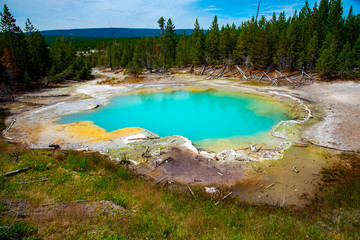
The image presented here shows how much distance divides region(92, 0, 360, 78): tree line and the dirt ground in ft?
21.5

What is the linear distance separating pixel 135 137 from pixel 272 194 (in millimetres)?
10162

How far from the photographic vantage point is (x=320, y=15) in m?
39.8

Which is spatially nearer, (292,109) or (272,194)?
(272,194)

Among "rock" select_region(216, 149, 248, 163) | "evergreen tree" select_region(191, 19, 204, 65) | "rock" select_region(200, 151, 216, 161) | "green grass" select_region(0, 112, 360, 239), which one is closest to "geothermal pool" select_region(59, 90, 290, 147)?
"rock" select_region(200, 151, 216, 161)

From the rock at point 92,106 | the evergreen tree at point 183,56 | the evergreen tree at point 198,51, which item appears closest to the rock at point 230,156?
the rock at point 92,106

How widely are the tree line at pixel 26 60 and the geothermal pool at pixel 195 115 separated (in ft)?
59.4

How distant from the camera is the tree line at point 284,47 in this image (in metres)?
28.9

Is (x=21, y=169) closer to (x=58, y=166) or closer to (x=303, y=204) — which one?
(x=58, y=166)

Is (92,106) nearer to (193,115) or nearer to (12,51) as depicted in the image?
(193,115)

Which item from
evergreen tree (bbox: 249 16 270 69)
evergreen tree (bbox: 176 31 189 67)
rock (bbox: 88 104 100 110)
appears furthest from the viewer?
evergreen tree (bbox: 176 31 189 67)

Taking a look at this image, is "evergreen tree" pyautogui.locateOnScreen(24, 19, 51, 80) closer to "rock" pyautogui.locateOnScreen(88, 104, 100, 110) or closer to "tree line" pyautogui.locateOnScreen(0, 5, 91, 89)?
"tree line" pyautogui.locateOnScreen(0, 5, 91, 89)

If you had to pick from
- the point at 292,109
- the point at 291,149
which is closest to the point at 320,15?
the point at 292,109

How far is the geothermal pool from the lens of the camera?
57.0ft

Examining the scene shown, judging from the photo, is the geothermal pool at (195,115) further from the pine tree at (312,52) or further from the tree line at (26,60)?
the tree line at (26,60)
